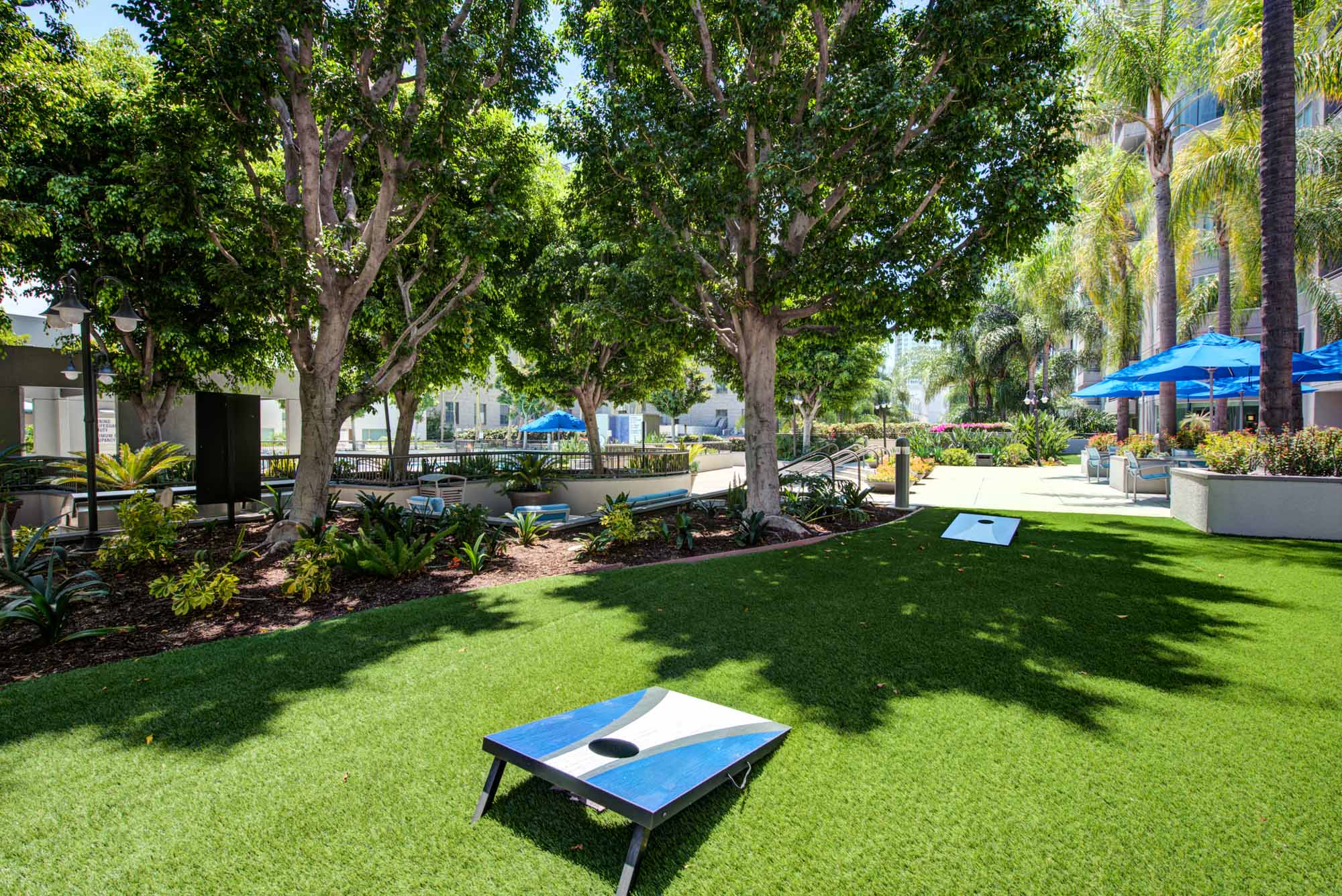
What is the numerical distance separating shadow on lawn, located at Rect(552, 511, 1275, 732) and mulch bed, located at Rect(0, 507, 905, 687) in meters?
1.33

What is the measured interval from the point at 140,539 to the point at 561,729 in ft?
26.8

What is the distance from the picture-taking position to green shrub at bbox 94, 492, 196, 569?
8.05 meters

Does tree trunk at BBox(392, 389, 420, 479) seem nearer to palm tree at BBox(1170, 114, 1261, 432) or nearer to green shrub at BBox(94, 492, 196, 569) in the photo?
green shrub at BBox(94, 492, 196, 569)

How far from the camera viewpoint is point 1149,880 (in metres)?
2.38

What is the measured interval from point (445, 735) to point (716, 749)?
5.63ft

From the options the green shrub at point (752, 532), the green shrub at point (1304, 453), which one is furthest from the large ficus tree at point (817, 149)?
the green shrub at point (1304, 453)

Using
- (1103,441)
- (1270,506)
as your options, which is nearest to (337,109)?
(1270,506)

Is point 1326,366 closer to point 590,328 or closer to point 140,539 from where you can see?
point 590,328

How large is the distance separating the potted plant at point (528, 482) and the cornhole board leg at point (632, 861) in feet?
43.0

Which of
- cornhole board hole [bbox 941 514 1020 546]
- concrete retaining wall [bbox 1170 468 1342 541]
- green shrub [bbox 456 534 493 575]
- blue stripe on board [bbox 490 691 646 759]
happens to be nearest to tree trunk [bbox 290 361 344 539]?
green shrub [bbox 456 534 493 575]

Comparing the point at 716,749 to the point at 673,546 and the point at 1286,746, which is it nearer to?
the point at 1286,746

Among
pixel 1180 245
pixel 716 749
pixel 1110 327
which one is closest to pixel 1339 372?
pixel 1180 245

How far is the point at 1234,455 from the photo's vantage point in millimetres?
10141

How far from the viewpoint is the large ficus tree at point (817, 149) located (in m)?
8.41
